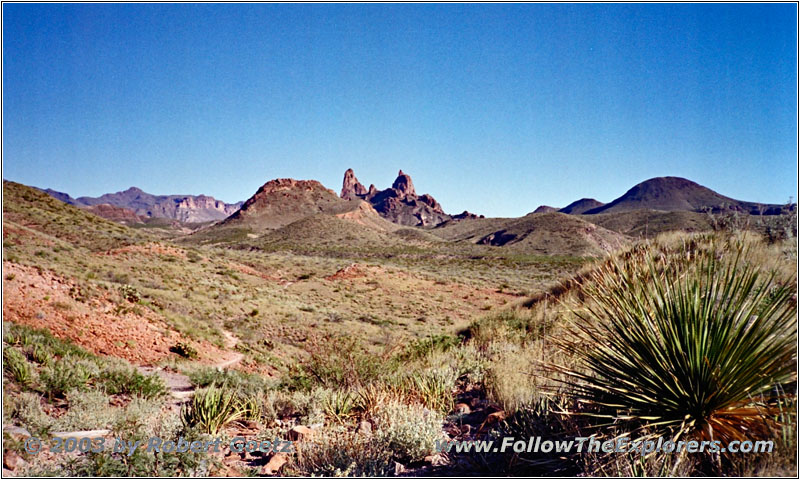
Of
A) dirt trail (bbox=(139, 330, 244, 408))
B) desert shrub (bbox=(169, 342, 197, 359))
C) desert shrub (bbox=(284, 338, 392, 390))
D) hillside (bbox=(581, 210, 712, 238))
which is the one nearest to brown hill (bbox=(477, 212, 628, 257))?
hillside (bbox=(581, 210, 712, 238))

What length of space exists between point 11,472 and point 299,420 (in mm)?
2568

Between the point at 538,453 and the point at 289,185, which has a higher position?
the point at 289,185

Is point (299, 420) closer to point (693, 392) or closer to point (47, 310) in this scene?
point (693, 392)

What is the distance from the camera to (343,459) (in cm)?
360

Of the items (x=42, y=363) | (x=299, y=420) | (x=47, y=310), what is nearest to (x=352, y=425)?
(x=299, y=420)

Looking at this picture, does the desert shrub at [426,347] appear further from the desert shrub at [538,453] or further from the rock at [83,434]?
the rock at [83,434]

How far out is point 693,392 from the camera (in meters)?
2.95

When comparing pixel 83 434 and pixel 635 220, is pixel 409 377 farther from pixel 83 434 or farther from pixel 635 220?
pixel 635 220

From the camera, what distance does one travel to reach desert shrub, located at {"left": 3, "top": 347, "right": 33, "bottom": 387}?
579 cm

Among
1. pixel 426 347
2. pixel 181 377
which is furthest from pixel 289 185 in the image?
pixel 426 347

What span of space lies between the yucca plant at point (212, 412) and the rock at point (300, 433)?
0.78 metres

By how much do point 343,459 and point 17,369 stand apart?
5240 mm

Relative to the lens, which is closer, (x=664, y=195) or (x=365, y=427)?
(x=365, y=427)

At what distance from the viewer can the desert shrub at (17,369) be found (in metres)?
5.79
